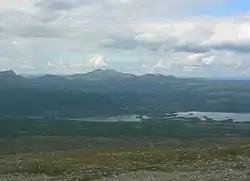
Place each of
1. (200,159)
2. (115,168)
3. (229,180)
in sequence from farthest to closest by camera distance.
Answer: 1. (200,159)
2. (115,168)
3. (229,180)

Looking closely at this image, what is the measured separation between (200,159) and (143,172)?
436 inches

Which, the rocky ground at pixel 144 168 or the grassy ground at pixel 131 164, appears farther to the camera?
the grassy ground at pixel 131 164

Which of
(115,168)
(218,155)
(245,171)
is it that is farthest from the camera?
(218,155)

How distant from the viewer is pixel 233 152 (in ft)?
188

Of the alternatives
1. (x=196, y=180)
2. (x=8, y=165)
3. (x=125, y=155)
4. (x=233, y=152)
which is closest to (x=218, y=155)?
(x=233, y=152)

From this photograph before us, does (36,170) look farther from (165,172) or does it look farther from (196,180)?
(196,180)

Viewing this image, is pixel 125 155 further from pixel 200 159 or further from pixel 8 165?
pixel 8 165

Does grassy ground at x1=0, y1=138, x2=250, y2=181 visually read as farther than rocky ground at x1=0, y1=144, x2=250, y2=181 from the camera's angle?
Yes

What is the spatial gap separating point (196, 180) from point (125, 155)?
22.0 m

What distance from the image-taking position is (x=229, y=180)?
3512 centimetres

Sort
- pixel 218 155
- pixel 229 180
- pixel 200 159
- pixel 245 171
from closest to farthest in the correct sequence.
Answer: pixel 229 180 → pixel 245 171 → pixel 200 159 → pixel 218 155

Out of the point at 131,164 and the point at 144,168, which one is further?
the point at 131,164

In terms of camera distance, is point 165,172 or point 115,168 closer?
point 165,172

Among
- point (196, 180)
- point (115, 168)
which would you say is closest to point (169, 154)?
point (115, 168)
